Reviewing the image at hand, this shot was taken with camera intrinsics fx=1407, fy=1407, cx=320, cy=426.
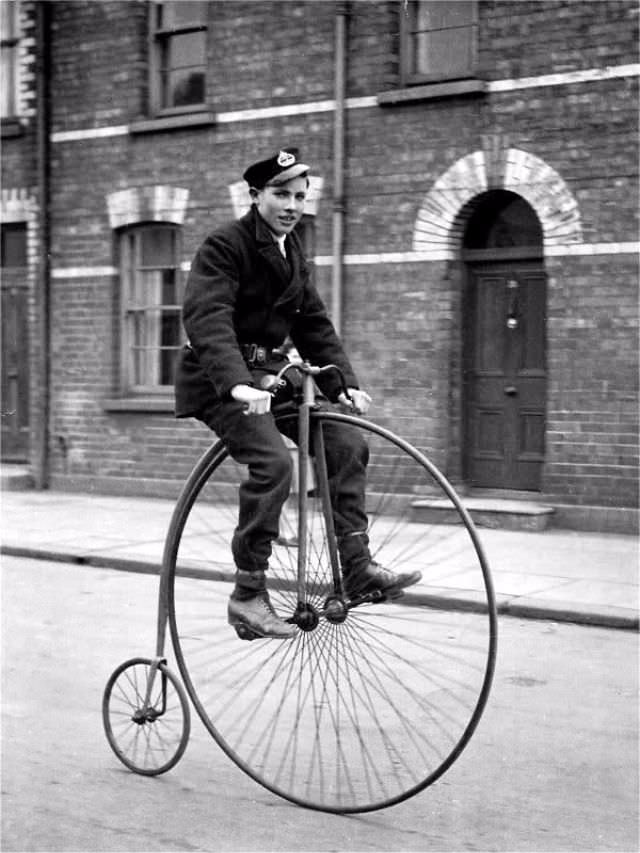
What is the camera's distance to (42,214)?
1708 cm

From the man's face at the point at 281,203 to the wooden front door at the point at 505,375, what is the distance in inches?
352

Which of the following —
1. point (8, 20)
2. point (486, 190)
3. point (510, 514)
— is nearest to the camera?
point (510, 514)

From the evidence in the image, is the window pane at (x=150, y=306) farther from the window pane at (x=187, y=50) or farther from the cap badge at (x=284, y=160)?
the cap badge at (x=284, y=160)

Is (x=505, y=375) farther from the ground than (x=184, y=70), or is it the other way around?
(x=184, y=70)

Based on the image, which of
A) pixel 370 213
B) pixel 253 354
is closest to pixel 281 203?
pixel 253 354

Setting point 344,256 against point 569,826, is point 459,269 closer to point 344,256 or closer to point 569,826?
point 344,256

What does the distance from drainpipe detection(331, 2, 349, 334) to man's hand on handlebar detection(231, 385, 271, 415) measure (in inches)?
386

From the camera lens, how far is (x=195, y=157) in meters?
15.7

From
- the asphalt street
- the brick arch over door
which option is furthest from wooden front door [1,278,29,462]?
the asphalt street

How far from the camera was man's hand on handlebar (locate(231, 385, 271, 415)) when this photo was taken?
458 cm

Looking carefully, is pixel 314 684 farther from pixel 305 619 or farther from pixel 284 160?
pixel 284 160

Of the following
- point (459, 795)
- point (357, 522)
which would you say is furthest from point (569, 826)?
point (357, 522)

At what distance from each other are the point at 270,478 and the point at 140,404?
462 inches

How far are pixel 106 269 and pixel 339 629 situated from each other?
1221cm
